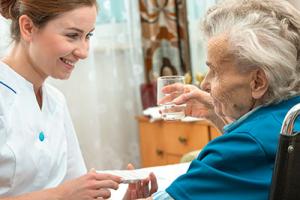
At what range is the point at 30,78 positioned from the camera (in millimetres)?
1828

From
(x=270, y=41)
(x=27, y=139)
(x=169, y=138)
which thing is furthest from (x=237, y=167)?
(x=169, y=138)

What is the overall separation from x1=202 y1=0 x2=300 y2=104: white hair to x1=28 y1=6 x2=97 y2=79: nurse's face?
660 mm

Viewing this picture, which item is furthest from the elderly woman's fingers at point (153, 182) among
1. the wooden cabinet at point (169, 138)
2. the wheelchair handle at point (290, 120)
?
the wooden cabinet at point (169, 138)

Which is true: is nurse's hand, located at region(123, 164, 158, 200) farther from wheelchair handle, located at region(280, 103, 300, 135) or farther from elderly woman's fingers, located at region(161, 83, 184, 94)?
wheelchair handle, located at region(280, 103, 300, 135)

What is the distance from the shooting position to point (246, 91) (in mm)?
1318

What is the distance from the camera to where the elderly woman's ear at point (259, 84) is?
4.17 feet

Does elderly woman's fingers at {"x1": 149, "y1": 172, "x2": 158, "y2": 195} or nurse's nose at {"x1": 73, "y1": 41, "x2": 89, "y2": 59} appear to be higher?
nurse's nose at {"x1": 73, "y1": 41, "x2": 89, "y2": 59}

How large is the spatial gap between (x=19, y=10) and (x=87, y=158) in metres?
2.16

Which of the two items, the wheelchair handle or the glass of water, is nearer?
the wheelchair handle

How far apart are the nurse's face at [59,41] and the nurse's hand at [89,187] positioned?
0.47 meters

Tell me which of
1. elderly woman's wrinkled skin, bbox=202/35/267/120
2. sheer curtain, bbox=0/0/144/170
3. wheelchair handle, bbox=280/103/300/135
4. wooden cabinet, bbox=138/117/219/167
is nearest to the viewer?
wheelchair handle, bbox=280/103/300/135

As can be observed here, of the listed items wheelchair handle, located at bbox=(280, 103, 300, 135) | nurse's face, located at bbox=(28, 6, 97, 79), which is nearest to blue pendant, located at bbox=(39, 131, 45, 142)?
nurse's face, located at bbox=(28, 6, 97, 79)

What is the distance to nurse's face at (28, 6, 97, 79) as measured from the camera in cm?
182

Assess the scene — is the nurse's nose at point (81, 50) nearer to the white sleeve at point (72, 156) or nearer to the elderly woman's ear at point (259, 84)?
the white sleeve at point (72, 156)
